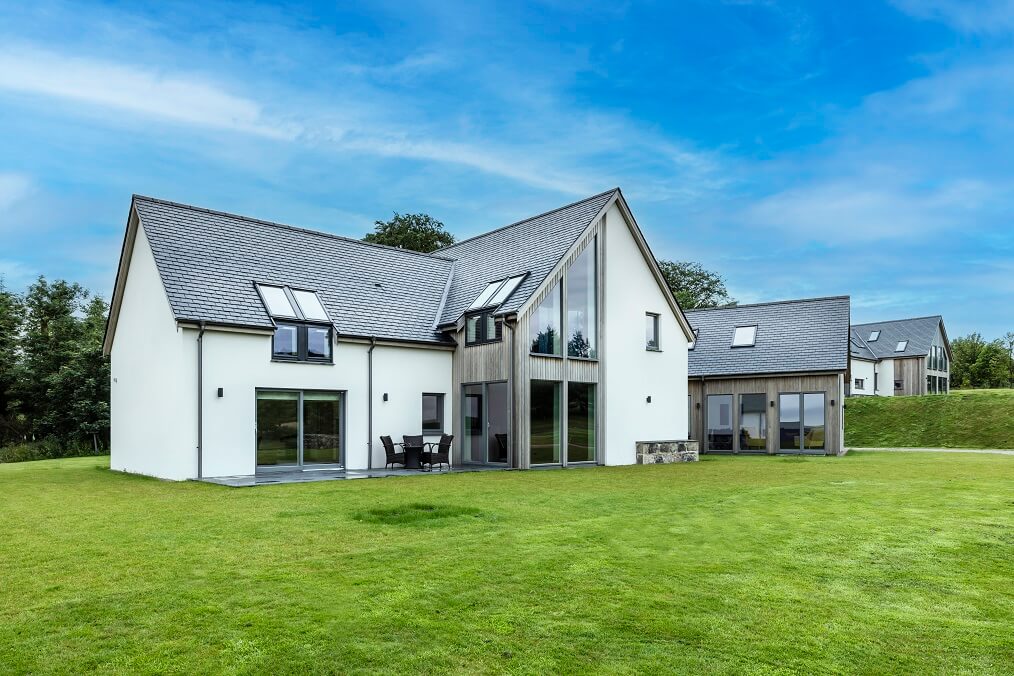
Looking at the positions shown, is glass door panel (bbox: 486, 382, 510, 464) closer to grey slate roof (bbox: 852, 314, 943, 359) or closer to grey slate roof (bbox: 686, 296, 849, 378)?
grey slate roof (bbox: 686, 296, 849, 378)

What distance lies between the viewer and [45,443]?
117ft

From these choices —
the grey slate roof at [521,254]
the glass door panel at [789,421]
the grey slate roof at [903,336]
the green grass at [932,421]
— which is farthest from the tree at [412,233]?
the grey slate roof at [903,336]

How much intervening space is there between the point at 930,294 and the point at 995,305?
43.9 ft

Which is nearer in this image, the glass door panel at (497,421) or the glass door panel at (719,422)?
the glass door panel at (497,421)

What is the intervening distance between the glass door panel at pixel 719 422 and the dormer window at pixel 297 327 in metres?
17.2

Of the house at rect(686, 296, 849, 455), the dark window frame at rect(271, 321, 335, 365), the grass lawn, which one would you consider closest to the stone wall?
the house at rect(686, 296, 849, 455)

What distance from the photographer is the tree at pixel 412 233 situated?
47.8 m

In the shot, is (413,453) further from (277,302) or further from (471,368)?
(277,302)

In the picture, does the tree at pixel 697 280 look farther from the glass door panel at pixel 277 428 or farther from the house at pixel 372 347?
the glass door panel at pixel 277 428

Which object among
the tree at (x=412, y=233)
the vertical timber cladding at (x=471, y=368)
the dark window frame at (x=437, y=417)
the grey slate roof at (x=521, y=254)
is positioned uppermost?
the tree at (x=412, y=233)

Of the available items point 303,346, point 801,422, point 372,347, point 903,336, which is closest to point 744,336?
point 801,422

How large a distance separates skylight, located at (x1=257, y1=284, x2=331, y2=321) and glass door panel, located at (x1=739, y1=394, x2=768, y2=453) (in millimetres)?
17674

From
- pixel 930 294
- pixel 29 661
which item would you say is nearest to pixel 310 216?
pixel 930 294

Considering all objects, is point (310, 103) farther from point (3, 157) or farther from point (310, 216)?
point (310, 216)
